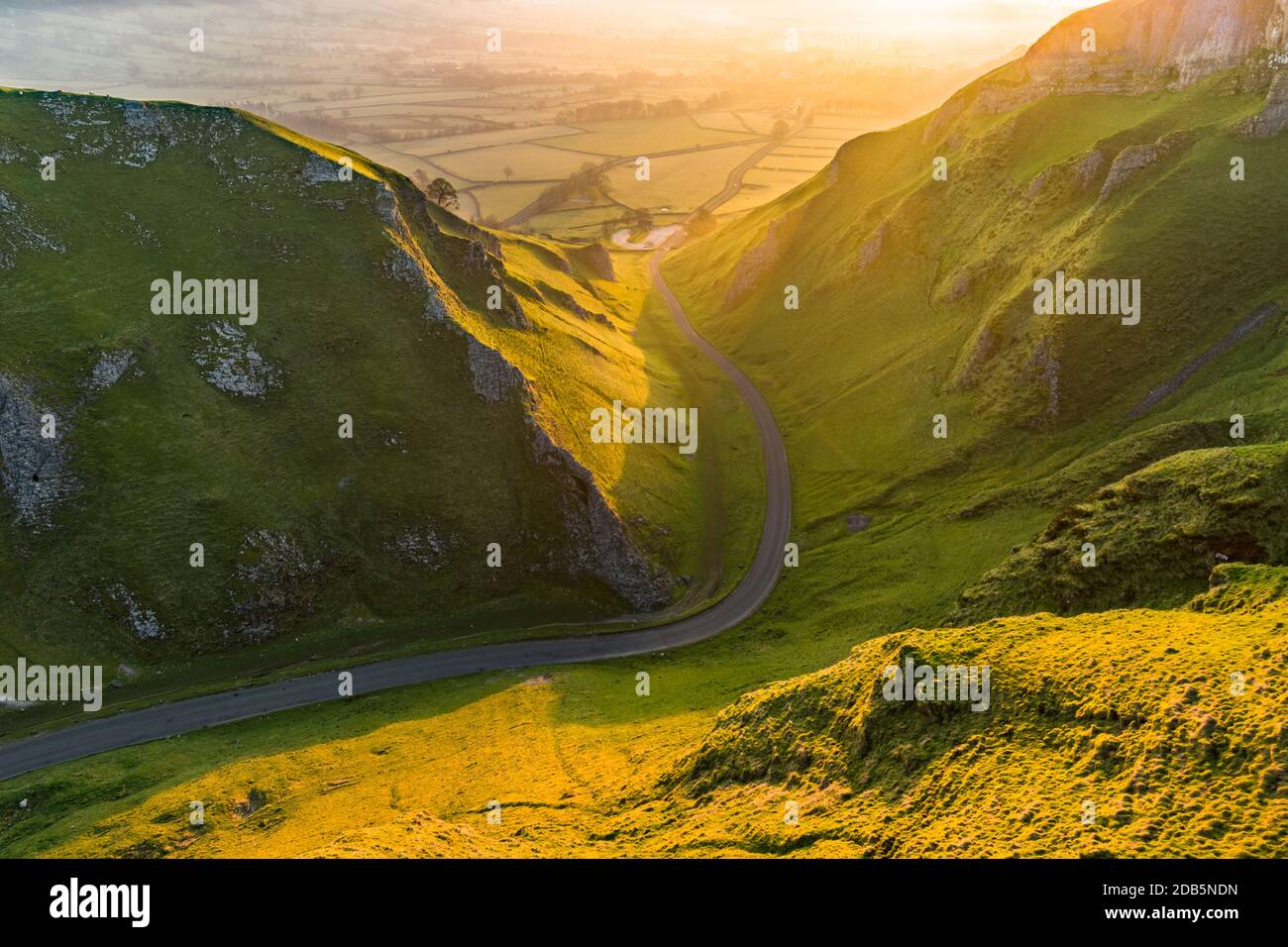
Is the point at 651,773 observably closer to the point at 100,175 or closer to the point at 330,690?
the point at 330,690

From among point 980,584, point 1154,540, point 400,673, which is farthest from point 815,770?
point 400,673

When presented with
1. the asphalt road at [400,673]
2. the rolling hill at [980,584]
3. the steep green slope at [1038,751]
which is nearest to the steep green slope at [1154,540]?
the rolling hill at [980,584]

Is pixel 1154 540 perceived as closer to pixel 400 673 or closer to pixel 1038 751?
pixel 1038 751

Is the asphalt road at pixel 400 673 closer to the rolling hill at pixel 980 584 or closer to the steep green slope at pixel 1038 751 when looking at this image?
the rolling hill at pixel 980 584

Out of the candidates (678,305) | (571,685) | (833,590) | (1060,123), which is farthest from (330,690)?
(1060,123)

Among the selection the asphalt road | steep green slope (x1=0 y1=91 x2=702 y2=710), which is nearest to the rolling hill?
the asphalt road

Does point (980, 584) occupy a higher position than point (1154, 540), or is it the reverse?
point (1154, 540)
